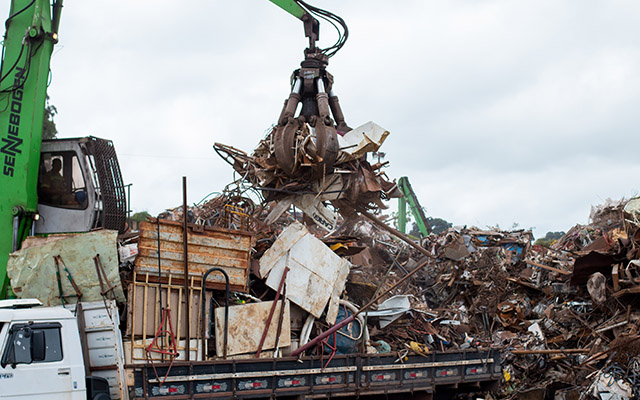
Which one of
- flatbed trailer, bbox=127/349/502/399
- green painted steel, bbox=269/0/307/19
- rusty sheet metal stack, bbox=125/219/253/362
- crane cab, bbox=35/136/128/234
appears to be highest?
green painted steel, bbox=269/0/307/19

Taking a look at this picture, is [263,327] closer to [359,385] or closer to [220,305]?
[220,305]

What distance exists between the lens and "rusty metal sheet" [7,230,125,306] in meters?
7.10

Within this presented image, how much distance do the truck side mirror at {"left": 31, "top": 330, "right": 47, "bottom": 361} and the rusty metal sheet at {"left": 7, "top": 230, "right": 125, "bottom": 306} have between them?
1.03 m

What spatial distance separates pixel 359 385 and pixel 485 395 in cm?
264

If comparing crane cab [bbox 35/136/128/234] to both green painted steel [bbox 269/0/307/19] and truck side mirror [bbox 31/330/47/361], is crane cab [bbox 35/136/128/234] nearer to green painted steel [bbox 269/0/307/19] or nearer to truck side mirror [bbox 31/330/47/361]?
truck side mirror [bbox 31/330/47/361]

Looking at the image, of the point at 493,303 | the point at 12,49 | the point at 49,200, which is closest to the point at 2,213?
the point at 49,200

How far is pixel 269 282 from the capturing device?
8062mm

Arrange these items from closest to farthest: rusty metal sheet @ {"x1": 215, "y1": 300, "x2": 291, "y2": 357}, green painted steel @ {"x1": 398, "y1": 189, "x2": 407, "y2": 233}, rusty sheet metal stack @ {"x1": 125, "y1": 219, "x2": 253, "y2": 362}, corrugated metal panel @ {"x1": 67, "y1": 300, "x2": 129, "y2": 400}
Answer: corrugated metal panel @ {"x1": 67, "y1": 300, "x2": 129, "y2": 400}
rusty sheet metal stack @ {"x1": 125, "y1": 219, "x2": 253, "y2": 362}
rusty metal sheet @ {"x1": 215, "y1": 300, "x2": 291, "y2": 357}
green painted steel @ {"x1": 398, "y1": 189, "x2": 407, "y2": 233}

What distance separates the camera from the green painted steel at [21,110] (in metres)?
7.96

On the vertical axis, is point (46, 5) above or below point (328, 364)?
above

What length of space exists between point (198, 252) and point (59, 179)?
2497 mm

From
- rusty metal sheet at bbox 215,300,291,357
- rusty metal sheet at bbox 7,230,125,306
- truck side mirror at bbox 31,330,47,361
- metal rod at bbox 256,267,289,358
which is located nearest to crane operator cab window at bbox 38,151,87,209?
rusty metal sheet at bbox 7,230,125,306

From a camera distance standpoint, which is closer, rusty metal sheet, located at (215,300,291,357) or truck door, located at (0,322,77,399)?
truck door, located at (0,322,77,399)

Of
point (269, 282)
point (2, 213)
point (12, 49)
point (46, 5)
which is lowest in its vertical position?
point (269, 282)
